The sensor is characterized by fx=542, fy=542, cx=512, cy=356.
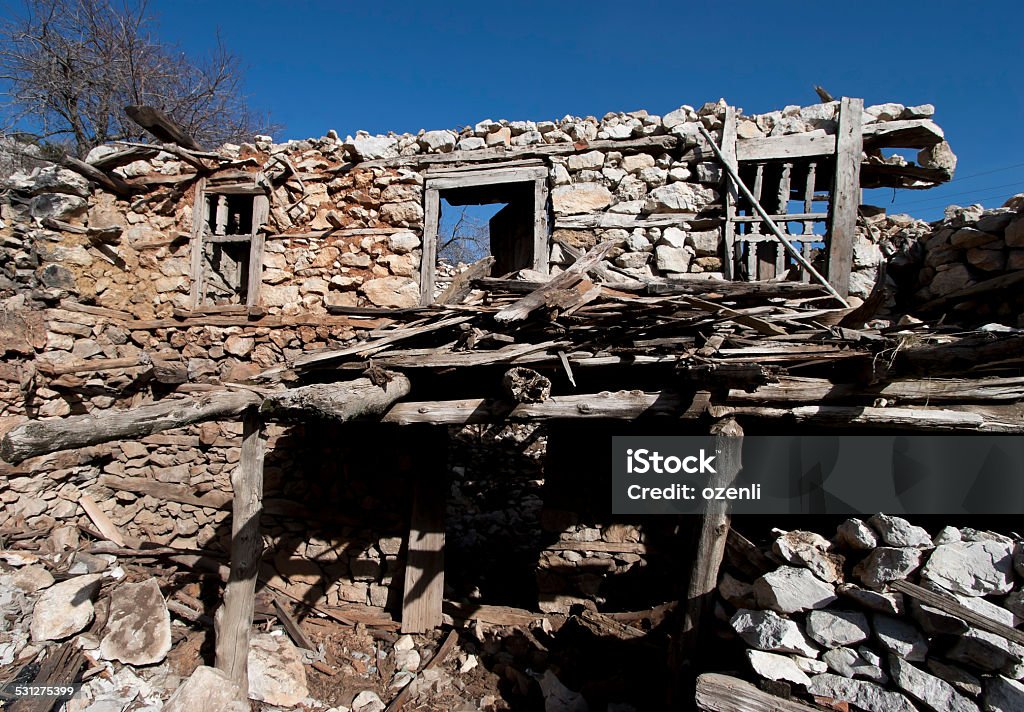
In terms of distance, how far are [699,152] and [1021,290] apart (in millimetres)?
3311

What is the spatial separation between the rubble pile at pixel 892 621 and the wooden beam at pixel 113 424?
367 cm

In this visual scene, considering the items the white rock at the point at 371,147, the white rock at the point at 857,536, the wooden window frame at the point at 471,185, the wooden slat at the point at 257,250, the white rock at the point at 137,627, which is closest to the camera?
the white rock at the point at 857,536

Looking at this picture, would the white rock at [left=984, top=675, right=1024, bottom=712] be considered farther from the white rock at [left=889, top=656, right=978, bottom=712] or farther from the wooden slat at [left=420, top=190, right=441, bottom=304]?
the wooden slat at [left=420, top=190, right=441, bottom=304]

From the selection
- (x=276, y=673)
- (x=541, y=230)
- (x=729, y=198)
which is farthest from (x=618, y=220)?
(x=276, y=673)

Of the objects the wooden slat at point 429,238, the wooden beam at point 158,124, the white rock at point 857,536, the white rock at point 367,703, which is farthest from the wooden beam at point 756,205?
the wooden beam at point 158,124

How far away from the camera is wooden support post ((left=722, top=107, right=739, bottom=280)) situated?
571 centimetres

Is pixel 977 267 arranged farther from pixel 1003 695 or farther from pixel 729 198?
pixel 1003 695

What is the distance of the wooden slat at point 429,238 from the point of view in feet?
20.8

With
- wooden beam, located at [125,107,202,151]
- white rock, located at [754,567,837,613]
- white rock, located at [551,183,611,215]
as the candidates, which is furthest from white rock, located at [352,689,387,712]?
wooden beam, located at [125,107,202,151]

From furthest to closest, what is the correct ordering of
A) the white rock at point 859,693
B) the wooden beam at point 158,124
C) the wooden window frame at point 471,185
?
the wooden window frame at point 471,185 → the wooden beam at point 158,124 → the white rock at point 859,693

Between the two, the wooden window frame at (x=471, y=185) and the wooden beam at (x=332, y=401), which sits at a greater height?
the wooden window frame at (x=471, y=185)

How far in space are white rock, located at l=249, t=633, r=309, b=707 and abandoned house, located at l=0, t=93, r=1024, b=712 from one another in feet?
0.11

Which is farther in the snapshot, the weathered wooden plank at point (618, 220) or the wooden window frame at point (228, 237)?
the wooden window frame at point (228, 237)

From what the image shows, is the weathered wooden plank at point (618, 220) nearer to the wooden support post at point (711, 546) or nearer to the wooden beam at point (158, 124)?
the wooden support post at point (711, 546)
